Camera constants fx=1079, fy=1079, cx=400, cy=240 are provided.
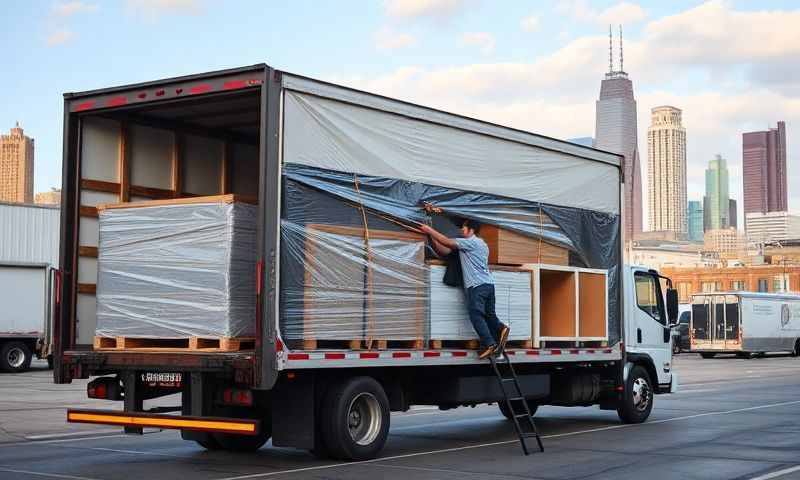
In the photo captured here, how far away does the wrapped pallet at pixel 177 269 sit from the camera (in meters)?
10.7

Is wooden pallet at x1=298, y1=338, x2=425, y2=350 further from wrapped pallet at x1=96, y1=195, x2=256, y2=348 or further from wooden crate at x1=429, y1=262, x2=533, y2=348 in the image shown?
wrapped pallet at x1=96, y1=195, x2=256, y2=348

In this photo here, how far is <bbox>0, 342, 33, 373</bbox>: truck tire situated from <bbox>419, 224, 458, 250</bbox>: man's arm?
876 inches

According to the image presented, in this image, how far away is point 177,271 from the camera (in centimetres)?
1104

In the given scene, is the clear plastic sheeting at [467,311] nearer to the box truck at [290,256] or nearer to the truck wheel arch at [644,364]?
the box truck at [290,256]

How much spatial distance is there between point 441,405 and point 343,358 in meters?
2.26

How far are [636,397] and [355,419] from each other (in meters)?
6.17

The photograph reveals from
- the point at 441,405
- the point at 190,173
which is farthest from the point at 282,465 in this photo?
the point at 190,173

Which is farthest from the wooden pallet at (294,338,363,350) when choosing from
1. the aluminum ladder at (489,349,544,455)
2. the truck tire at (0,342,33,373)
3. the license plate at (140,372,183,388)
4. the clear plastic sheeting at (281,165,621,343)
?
the truck tire at (0,342,33,373)

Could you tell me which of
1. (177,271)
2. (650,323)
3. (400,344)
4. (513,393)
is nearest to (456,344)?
(400,344)

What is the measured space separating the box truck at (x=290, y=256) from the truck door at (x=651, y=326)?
249cm

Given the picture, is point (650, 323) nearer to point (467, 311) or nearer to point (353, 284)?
point (467, 311)

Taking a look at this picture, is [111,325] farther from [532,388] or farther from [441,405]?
[532,388]

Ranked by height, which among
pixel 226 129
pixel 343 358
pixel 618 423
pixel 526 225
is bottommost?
pixel 618 423

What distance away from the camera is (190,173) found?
1309cm
